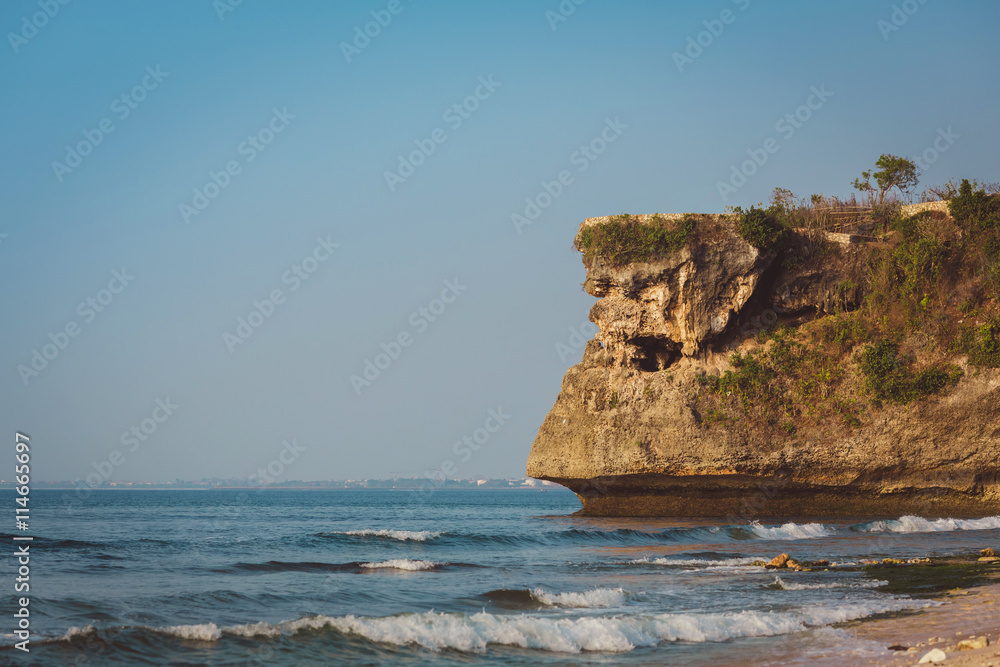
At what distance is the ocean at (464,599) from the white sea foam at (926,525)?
0.40 metres

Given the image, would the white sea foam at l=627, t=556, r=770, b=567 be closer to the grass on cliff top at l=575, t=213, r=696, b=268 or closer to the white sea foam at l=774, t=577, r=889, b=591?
the white sea foam at l=774, t=577, r=889, b=591

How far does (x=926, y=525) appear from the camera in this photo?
23.9m

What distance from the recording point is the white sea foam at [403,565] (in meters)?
17.0

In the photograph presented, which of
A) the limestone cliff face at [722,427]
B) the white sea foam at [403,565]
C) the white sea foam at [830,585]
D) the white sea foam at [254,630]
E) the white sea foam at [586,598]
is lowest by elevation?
the white sea foam at [403,565]

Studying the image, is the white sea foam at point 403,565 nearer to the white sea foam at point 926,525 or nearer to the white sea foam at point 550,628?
the white sea foam at point 550,628

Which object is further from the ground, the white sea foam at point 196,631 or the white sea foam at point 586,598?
the white sea foam at point 196,631

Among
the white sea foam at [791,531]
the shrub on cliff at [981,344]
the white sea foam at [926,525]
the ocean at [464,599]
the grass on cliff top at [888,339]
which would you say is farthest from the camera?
the grass on cliff top at [888,339]

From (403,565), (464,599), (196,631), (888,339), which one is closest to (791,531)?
(888,339)

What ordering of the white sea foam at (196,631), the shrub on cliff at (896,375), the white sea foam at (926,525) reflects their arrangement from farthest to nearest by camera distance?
the shrub on cliff at (896,375) < the white sea foam at (926,525) < the white sea foam at (196,631)

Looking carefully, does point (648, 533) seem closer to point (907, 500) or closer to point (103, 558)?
point (907, 500)

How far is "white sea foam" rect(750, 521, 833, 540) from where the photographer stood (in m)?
22.8

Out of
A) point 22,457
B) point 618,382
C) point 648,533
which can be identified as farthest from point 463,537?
point 22,457

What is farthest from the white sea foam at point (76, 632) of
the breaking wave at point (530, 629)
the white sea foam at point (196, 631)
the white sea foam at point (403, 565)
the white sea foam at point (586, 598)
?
the white sea foam at point (403, 565)

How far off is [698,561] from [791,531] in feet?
23.9
